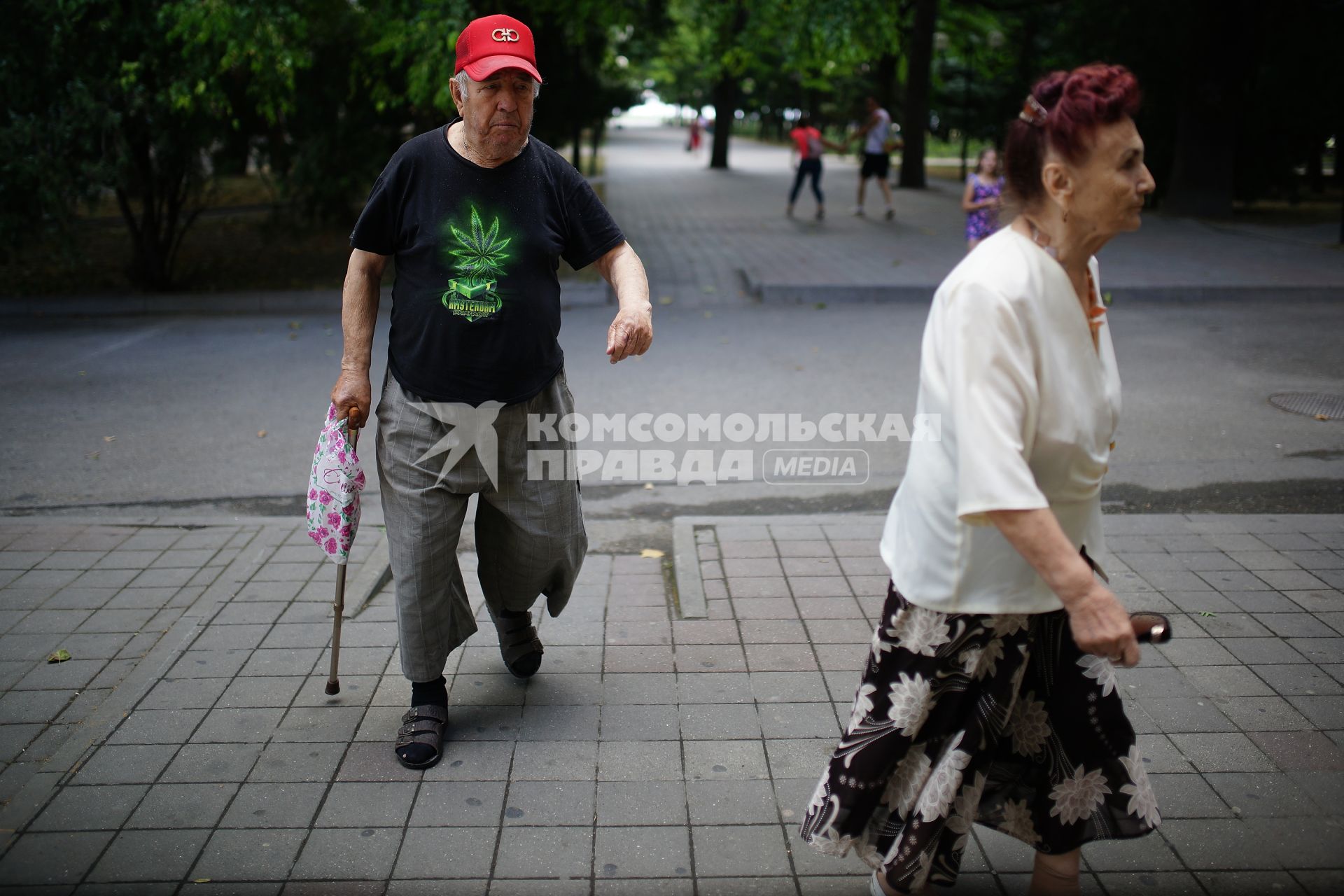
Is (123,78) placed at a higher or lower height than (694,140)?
lower

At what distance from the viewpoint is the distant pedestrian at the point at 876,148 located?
62.5 feet

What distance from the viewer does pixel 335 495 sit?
3.42m

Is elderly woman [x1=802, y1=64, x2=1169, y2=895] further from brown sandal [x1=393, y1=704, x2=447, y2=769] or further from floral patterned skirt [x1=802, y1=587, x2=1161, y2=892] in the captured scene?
brown sandal [x1=393, y1=704, x2=447, y2=769]

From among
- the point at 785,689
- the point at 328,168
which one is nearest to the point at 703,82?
the point at 328,168

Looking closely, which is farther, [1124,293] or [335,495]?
[1124,293]

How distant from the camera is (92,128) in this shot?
33.2 feet

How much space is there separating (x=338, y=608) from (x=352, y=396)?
2.45ft

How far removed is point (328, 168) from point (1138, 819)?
1196 centimetres

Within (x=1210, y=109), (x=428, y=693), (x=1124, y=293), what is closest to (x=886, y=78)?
(x=1210, y=109)

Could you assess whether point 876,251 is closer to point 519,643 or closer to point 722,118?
point 519,643

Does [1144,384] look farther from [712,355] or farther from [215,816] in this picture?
[215,816]

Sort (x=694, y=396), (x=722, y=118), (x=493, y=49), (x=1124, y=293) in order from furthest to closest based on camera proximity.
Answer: (x=722, y=118)
(x=1124, y=293)
(x=694, y=396)
(x=493, y=49)

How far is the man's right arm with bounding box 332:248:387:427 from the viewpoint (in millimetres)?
3215

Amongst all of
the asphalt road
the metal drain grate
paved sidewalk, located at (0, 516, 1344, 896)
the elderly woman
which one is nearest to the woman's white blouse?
the elderly woman
